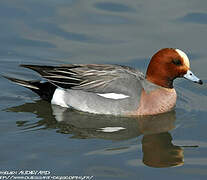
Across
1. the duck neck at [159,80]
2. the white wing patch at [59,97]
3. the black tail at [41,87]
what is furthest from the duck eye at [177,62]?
the black tail at [41,87]

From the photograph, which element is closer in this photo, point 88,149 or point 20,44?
point 88,149

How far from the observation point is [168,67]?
27.9 ft

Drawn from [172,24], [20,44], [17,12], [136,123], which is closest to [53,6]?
[17,12]

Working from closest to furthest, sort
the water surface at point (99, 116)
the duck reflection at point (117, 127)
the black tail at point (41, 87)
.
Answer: the water surface at point (99, 116)
the duck reflection at point (117, 127)
the black tail at point (41, 87)

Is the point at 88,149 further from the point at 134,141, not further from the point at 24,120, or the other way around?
the point at 24,120

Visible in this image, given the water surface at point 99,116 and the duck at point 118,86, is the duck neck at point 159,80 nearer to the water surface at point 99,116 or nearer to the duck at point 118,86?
the duck at point 118,86

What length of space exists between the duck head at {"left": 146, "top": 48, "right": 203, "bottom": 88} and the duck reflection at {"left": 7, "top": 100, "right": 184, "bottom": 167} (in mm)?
555

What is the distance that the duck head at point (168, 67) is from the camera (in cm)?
840

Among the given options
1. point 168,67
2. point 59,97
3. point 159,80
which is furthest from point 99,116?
point 168,67

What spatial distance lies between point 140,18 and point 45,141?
4751 millimetres

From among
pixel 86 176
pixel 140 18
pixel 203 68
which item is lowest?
pixel 86 176

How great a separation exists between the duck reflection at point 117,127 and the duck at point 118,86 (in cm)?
13

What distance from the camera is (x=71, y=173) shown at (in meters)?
6.54

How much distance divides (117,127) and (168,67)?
1.26 metres
